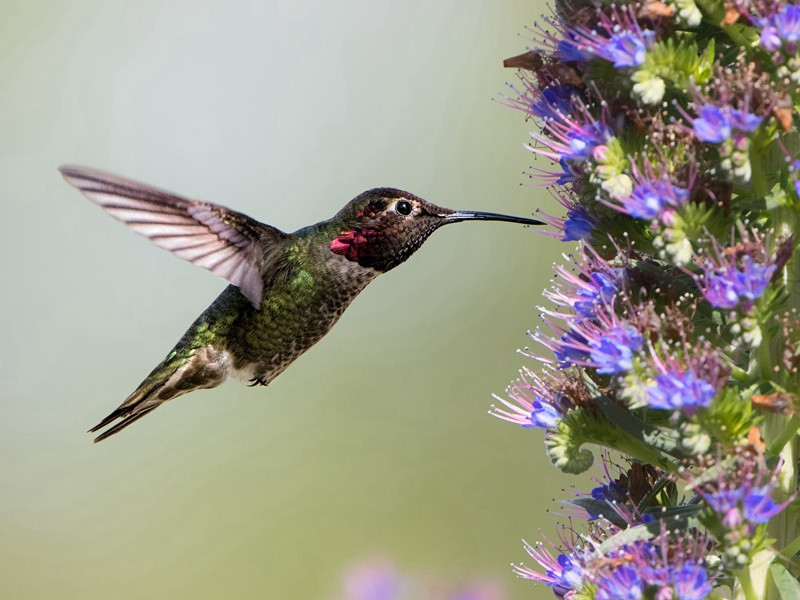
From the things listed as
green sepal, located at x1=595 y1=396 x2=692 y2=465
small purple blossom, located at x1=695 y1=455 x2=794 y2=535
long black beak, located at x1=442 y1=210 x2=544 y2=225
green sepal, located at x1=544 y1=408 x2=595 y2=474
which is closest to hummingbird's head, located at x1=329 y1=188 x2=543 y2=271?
long black beak, located at x1=442 y1=210 x2=544 y2=225

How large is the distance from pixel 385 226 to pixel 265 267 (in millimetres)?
593

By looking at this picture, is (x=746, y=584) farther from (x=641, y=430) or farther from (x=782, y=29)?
(x=782, y=29)

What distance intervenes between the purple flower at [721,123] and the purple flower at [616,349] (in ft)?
2.19

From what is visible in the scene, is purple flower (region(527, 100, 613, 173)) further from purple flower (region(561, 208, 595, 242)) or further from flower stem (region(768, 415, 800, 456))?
flower stem (region(768, 415, 800, 456))

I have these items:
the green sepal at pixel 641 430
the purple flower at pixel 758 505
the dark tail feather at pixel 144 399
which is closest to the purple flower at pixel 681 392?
the green sepal at pixel 641 430

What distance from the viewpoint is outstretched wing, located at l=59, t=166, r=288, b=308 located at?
4.98 m

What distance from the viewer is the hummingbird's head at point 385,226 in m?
5.66

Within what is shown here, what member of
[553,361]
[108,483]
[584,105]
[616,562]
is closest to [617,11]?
[584,105]

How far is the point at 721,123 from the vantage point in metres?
3.96

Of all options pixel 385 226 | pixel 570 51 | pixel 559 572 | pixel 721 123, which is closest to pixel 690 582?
pixel 559 572

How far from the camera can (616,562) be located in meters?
3.99

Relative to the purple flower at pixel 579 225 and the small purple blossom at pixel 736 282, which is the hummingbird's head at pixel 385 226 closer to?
the purple flower at pixel 579 225

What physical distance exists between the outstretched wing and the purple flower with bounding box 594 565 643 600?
2.28 m

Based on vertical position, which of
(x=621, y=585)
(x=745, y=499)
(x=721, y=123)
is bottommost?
(x=621, y=585)
